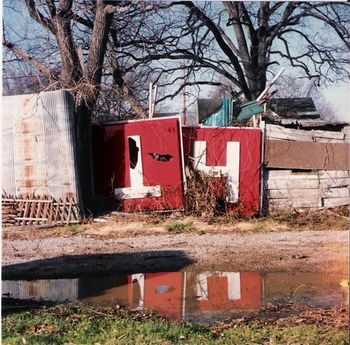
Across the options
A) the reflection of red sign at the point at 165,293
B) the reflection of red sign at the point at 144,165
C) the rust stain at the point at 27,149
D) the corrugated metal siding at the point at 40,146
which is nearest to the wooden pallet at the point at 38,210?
the corrugated metal siding at the point at 40,146

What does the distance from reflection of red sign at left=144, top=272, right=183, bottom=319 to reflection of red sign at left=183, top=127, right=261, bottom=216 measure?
480cm

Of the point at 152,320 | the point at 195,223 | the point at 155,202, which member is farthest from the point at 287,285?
the point at 155,202

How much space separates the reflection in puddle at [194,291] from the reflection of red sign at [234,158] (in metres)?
4.71

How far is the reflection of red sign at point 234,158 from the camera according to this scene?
41.7ft

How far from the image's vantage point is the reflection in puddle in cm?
649

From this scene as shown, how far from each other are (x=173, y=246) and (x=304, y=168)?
427 cm

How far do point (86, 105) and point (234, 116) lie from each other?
3302 mm

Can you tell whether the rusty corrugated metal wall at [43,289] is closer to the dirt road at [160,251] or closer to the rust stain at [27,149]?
the dirt road at [160,251]

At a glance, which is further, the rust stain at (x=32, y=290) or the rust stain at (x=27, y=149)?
the rust stain at (x=27, y=149)

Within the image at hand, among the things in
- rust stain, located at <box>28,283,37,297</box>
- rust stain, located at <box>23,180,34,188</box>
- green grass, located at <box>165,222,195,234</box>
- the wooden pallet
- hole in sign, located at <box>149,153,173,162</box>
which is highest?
hole in sign, located at <box>149,153,173,162</box>

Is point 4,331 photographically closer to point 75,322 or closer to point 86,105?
point 75,322

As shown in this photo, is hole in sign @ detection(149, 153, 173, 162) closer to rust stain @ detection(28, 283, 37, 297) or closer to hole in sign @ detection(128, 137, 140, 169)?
hole in sign @ detection(128, 137, 140, 169)

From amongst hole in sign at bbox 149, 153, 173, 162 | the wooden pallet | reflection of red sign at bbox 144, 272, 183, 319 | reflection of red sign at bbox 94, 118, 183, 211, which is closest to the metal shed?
the wooden pallet

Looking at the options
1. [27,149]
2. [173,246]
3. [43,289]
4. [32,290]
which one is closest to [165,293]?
[43,289]
